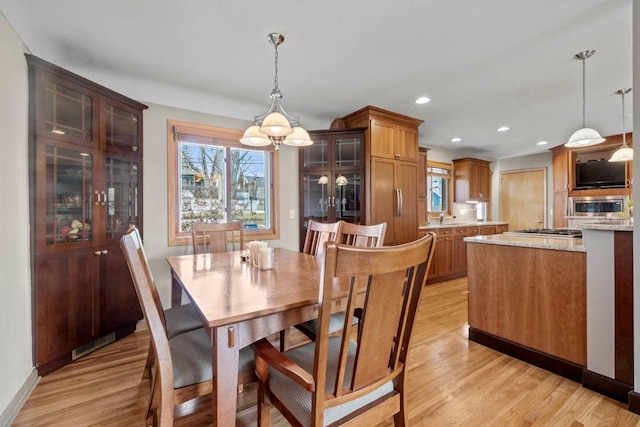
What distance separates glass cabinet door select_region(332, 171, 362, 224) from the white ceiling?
0.86 m

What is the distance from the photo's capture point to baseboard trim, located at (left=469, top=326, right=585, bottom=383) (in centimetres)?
197

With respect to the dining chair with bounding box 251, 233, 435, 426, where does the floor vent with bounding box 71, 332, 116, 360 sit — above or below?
below

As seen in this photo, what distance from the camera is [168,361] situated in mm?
1121

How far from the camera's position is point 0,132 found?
1627mm

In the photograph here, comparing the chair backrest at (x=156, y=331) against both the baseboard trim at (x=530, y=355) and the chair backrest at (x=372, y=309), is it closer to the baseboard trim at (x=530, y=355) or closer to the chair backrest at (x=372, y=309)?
the chair backrest at (x=372, y=309)

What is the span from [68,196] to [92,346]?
123 centimetres

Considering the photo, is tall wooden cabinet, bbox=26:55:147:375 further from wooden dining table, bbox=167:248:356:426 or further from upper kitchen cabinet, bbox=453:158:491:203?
upper kitchen cabinet, bbox=453:158:491:203

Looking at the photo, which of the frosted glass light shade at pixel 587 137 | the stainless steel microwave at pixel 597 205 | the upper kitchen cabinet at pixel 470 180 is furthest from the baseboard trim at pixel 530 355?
the stainless steel microwave at pixel 597 205

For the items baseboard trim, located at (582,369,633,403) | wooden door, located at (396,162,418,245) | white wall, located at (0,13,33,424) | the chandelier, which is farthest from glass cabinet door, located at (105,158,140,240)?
baseboard trim, located at (582,369,633,403)

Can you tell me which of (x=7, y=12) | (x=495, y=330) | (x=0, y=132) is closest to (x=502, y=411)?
(x=495, y=330)

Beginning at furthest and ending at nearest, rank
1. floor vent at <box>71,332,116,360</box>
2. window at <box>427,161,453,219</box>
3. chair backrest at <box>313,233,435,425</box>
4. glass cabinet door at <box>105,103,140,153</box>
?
window at <box>427,161,453,219</box> < glass cabinet door at <box>105,103,140,153</box> < floor vent at <box>71,332,116,360</box> < chair backrest at <box>313,233,435,425</box>

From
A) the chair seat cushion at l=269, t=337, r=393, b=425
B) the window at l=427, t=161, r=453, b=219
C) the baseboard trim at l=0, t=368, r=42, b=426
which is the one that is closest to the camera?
the chair seat cushion at l=269, t=337, r=393, b=425

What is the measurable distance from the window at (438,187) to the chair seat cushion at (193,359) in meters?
5.00

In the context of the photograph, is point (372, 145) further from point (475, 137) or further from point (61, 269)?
point (61, 269)
